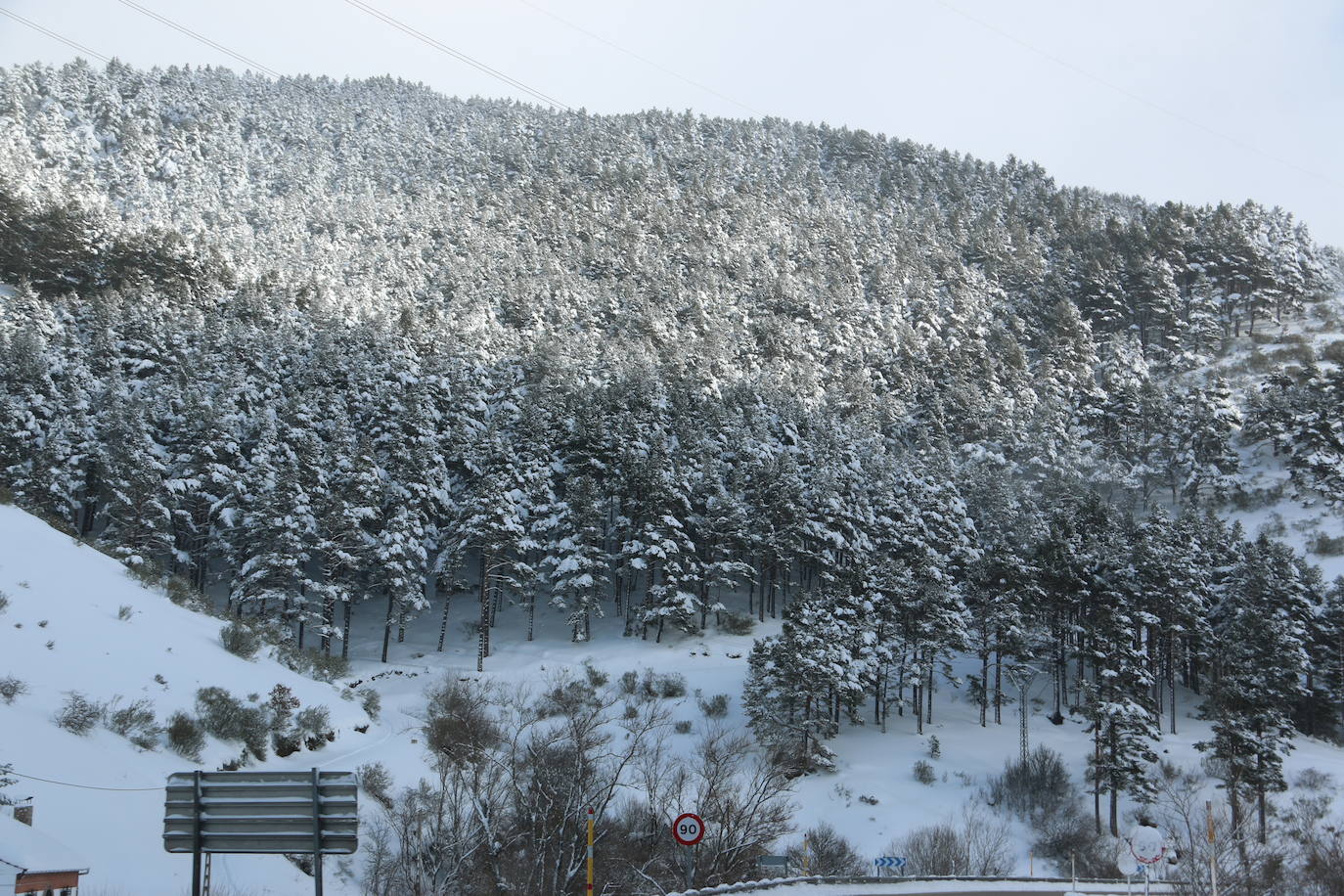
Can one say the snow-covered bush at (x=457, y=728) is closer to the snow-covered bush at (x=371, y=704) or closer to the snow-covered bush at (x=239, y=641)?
the snow-covered bush at (x=371, y=704)

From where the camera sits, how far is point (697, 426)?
70.3 metres

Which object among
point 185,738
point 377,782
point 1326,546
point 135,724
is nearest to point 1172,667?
point 1326,546

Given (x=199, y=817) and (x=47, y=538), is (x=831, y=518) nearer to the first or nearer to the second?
(x=47, y=538)

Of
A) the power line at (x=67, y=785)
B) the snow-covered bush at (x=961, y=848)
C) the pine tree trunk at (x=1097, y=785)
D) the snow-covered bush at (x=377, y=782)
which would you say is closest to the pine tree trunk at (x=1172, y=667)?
the pine tree trunk at (x=1097, y=785)

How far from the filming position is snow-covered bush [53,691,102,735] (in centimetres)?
1761

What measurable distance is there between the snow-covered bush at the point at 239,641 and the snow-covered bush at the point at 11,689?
1043 cm

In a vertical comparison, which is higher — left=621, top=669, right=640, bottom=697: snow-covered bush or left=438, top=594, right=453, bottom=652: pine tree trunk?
left=438, top=594, right=453, bottom=652: pine tree trunk

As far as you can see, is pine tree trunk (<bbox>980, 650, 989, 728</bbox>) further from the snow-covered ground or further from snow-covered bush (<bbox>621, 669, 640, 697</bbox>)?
snow-covered bush (<bbox>621, 669, 640, 697</bbox>)

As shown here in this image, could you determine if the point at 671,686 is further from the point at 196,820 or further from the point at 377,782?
the point at 196,820

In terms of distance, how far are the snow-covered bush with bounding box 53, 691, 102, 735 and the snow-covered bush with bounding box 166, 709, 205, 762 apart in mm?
1849

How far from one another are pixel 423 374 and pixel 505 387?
687cm

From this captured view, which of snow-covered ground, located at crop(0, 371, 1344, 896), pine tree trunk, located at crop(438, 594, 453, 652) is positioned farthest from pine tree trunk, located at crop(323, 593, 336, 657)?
pine tree trunk, located at crop(438, 594, 453, 652)

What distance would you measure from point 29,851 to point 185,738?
398 inches

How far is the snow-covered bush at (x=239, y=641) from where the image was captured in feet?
93.8
